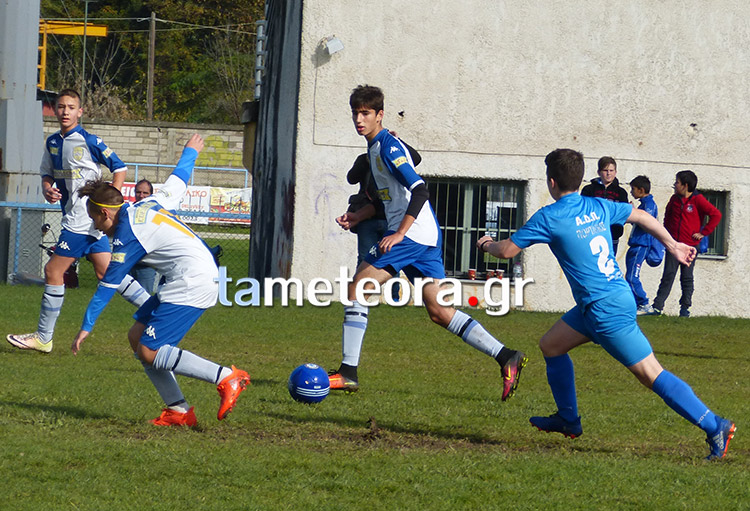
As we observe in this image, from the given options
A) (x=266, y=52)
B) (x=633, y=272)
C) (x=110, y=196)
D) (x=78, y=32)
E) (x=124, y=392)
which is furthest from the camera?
(x=78, y=32)

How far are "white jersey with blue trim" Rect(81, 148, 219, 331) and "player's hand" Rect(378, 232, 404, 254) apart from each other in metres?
1.40

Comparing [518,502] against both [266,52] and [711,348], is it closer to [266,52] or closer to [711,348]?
[711,348]

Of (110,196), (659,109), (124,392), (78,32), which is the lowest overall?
(124,392)

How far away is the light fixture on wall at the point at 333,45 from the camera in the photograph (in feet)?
53.7

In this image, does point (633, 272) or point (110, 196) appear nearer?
point (110, 196)

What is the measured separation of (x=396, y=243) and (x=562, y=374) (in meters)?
1.78

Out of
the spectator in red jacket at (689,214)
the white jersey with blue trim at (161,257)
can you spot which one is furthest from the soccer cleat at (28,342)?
the spectator in red jacket at (689,214)

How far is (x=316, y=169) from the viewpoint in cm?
1652

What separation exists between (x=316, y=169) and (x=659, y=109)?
561 cm

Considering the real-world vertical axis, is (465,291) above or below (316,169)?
below

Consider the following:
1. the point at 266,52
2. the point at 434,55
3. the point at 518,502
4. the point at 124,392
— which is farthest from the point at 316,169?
the point at 518,502

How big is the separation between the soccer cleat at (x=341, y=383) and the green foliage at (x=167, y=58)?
43454mm

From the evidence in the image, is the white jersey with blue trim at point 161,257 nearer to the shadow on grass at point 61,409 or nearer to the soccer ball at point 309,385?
the shadow on grass at point 61,409

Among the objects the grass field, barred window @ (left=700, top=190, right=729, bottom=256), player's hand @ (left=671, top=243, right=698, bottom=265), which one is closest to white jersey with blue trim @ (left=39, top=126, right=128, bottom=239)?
the grass field
